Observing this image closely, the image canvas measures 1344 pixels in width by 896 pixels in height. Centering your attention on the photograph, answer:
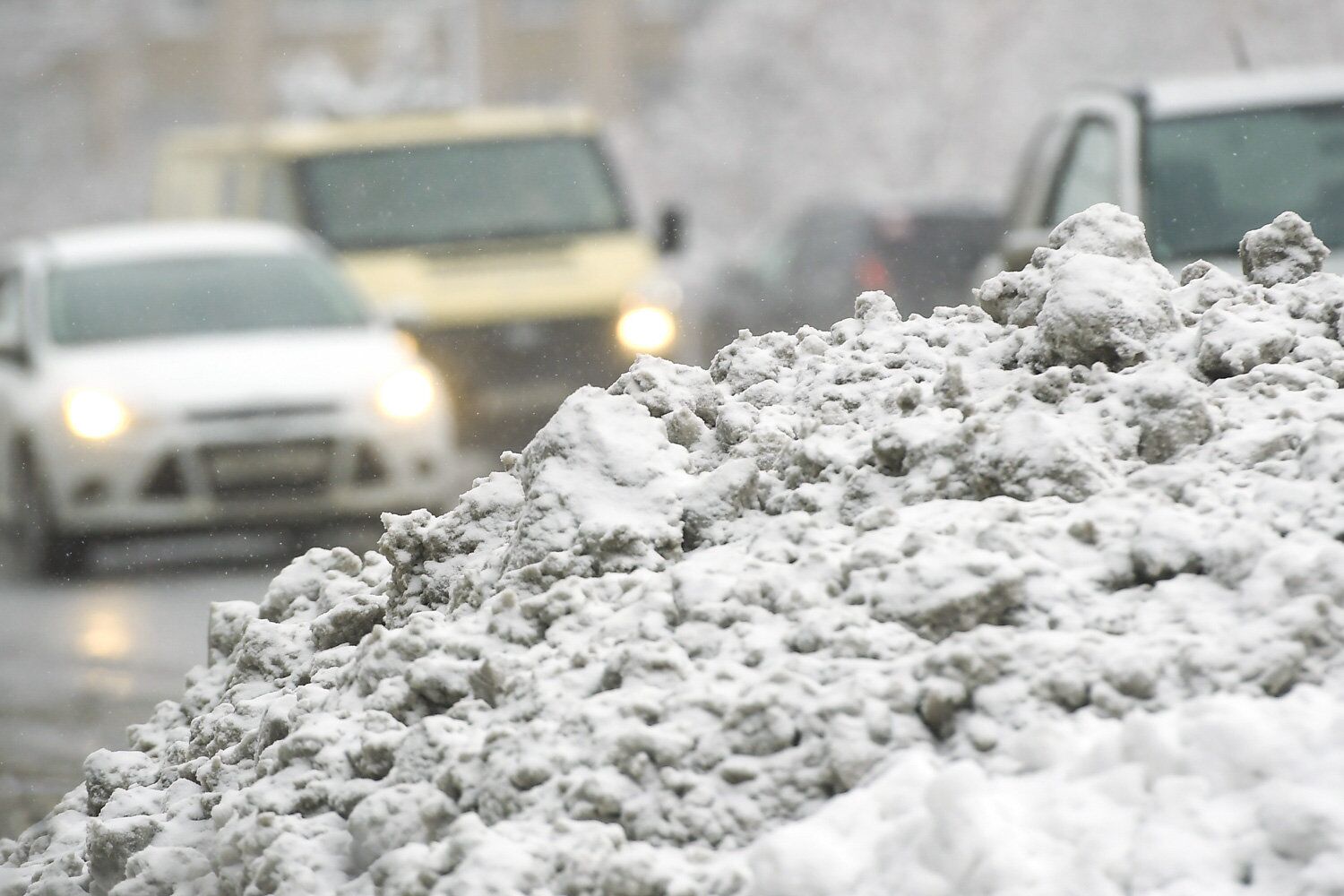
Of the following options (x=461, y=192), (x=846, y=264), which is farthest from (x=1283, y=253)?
(x=846, y=264)

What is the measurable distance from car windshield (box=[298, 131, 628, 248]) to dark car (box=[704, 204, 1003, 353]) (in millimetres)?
6102

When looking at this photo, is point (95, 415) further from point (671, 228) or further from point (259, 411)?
point (671, 228)

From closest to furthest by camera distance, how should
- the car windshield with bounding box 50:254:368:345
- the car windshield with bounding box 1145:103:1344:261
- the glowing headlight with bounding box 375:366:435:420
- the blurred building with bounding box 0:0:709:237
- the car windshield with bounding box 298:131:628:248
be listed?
the car windshield with bounding box 1145:103:1344:261
the glowing headlight with bounding box 375:366:435:420
the car windshield with bounding box 50:254:368:345
the car windshield with bounding box 298:131:628:248
the blurred building with bounding box 0:0:709:237

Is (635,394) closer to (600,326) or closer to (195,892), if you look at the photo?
(195,892)

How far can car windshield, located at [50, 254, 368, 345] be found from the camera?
10648mm

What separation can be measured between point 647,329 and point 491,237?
4.24 ft

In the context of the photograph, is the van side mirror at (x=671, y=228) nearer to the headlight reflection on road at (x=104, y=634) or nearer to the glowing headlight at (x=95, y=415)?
the glowing headlight at (x=95, y=415)

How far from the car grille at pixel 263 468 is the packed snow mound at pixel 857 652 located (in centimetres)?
600

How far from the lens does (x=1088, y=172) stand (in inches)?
361

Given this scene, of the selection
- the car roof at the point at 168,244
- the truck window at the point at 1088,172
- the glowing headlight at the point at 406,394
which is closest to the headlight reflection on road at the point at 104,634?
the glowing headlight at the point at 406,394

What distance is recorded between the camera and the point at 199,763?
3498 mm

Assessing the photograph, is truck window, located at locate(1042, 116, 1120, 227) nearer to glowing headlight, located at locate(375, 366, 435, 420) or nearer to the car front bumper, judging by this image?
glowing headlight, located at locate(375, 366, 435, 420)

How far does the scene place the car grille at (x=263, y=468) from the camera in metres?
9.76

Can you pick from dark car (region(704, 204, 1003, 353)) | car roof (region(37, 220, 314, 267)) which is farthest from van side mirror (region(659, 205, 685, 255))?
dark car (region(704, 204, 1003, 353))
